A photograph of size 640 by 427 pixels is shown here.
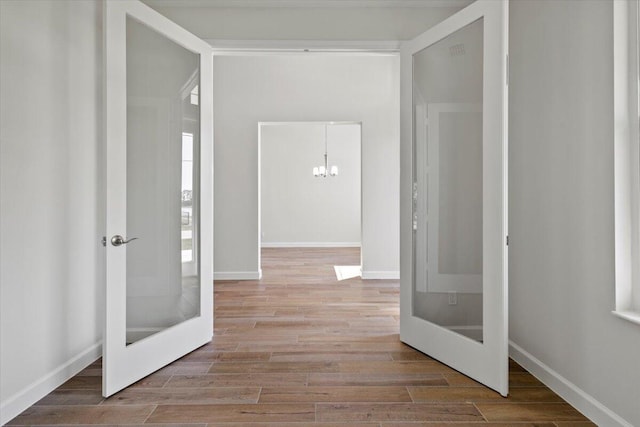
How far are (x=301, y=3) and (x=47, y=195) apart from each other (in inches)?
90.6

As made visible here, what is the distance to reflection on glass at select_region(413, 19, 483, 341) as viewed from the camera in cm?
269

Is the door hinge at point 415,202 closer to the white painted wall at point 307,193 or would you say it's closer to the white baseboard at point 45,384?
the white baseboard at point 45,384

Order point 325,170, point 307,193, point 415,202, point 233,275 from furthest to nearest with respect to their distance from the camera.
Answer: point 307,193, point 325,170, point 233,275, point 415,202

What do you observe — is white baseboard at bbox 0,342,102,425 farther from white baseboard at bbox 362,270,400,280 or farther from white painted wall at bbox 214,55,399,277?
→ white baseboard at bbox 362,270,400,280

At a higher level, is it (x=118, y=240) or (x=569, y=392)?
(x=118, y=240)

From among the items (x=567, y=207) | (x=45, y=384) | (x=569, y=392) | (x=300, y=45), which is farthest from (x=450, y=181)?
(x=45, y=384)

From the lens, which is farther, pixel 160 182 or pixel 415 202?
pixel 415 202

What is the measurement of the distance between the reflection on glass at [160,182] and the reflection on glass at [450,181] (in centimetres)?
166

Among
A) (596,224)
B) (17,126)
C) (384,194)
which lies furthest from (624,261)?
(384,194)

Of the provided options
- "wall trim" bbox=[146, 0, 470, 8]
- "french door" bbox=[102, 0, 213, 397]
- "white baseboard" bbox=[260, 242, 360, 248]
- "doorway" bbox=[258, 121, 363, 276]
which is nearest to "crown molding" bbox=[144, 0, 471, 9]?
"wall trim" bbox=[146, 0, 470, 8]

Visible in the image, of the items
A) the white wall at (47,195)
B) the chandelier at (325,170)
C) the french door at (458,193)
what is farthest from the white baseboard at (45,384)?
the chandelier at (325,170)

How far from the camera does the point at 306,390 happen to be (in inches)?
97.3

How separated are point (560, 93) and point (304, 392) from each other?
2.26m

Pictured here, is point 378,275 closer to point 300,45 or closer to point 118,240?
point 300,45
